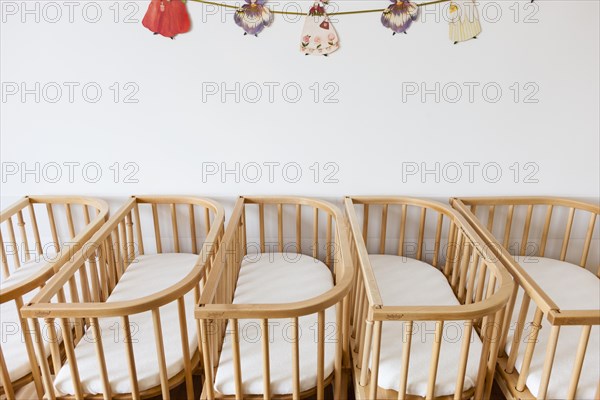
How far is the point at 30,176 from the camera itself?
1.73 m

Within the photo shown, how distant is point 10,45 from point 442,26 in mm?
1596

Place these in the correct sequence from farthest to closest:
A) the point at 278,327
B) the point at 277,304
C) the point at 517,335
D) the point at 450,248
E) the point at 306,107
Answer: the point at 450,248 < the point at 306,107 < the point at 278,327 < the point at 517,335 < the point at 277,304

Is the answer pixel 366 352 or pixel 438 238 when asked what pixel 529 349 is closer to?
pixel 366 352

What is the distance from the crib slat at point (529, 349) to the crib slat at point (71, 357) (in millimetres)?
1222

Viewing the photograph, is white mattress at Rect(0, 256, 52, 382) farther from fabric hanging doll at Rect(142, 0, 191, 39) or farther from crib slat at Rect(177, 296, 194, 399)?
fabric hanging doll at Rect(142, 0, 191, 39)

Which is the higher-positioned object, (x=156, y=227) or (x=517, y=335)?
(x=156, y=227)

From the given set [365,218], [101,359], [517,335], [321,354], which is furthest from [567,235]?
[101,359]

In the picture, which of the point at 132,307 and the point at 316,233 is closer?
the point at 132,307

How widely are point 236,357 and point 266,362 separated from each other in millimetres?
80

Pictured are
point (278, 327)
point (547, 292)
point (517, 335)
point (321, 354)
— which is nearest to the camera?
point (321, 354)

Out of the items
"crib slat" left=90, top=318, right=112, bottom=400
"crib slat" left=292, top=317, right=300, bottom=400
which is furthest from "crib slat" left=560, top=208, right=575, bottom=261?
"crib slat" left=90, top=318, right=112, bottom=400

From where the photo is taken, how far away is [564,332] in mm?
1330

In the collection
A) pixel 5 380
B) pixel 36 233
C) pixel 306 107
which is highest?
pixel 306 107

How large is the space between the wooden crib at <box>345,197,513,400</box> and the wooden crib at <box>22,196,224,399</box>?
51cm
